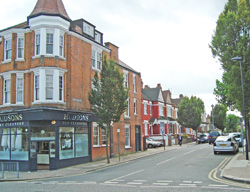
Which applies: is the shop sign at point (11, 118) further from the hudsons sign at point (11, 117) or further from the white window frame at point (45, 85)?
the white window frame at point (45, 85)

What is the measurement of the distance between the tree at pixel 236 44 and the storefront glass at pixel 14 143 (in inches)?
626

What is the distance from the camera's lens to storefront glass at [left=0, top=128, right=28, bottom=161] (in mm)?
18562

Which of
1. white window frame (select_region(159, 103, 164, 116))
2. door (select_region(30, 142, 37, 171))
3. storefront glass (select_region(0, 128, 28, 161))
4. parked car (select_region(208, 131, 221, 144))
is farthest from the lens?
white window frame (select_region(159, 103, 164, 116))

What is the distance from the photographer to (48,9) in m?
19.7

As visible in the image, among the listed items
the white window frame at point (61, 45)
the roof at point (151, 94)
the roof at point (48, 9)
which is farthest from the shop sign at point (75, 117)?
the roof at point (151, 94)

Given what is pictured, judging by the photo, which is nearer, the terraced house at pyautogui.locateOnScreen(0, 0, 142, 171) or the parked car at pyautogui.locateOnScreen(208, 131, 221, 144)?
the terraced house at pyautogui.locateOnScreen(0, 0, 142, 171)

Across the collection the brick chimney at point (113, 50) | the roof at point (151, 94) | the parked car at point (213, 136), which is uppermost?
the brick chimney at point (113, 50)

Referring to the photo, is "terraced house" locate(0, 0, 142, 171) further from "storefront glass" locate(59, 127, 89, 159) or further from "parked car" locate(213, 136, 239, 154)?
"parked car" locate(213, 136, 239, 154)

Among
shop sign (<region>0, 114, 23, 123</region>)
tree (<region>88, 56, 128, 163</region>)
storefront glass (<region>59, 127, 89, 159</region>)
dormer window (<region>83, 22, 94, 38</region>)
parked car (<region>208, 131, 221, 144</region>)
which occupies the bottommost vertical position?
parked car (<region>208, 131, 221, 144</region>)

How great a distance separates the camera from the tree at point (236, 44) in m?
19.5

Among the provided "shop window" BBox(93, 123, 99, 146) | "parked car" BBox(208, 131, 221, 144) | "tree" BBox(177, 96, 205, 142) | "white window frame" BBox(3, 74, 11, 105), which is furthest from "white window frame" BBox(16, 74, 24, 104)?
"tree" BBox(177, 96, 205, 142)

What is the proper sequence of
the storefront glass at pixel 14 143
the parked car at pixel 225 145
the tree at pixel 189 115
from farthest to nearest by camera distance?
the tree at pixel 189 115
the parked car at pixel 225 145
the storefront glass at pixel 14 143

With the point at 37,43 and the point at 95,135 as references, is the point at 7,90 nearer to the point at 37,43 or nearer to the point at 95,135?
the point at 37,43

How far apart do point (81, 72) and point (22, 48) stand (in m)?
4.90
